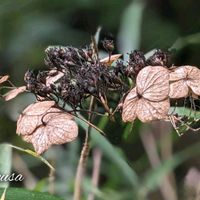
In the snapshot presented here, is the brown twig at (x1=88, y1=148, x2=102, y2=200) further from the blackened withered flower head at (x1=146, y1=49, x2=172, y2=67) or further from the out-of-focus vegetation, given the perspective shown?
the blackened withered flower head at (x1=146, y1=49, x2=172, y2=67)

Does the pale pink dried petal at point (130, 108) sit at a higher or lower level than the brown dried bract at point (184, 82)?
lower

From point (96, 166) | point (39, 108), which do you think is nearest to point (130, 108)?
point (39, 108)

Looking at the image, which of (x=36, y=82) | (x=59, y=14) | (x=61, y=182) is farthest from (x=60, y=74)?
(x=59, y=14)

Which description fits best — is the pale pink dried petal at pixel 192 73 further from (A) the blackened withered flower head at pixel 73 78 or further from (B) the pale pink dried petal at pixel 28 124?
(B) the pale pink dried petal at pixel 28 124

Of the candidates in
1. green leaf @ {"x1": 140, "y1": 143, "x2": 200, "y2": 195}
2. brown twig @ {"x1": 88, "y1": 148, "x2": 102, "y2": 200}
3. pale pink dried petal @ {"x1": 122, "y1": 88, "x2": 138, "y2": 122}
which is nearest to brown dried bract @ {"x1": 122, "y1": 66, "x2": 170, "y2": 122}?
pale pink dried petal @ {"x1": 122, "y1": 88, "x2": 138, "y2": 122}

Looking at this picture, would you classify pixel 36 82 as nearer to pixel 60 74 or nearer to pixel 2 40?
pixel 60 74

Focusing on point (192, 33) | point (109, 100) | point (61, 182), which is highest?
point (192, 33)

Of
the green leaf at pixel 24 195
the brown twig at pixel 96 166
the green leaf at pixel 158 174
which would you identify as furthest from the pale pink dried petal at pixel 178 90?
the green leaf at pixel 158 174
